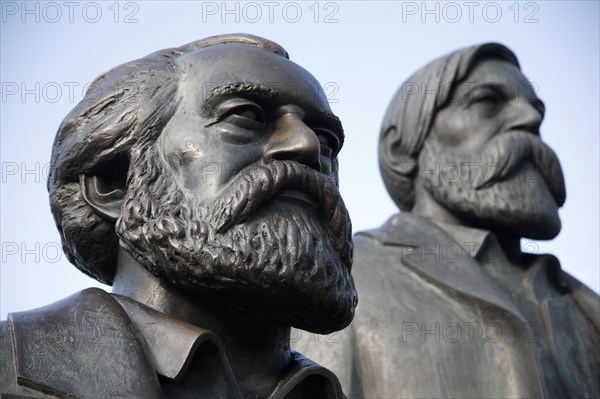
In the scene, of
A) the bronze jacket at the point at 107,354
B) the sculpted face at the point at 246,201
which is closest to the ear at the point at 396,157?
the sculpted face at the point at 246,201

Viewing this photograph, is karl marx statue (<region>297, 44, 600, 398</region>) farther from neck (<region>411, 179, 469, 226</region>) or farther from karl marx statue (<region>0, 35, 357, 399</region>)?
karl marx statue (<region>0, 35, 357, 399</region>)

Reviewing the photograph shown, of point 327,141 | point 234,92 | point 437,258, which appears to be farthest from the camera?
point 437,258

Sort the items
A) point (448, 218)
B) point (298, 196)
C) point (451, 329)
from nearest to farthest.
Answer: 1. point (298, 196)
2. point (451, 329)
3. point (448, 218)

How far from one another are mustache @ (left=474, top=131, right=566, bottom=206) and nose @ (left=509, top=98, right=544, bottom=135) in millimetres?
38

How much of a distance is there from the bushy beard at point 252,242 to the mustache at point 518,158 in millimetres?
3158

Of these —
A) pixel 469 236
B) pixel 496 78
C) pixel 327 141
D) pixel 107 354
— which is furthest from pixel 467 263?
pixel 107 354

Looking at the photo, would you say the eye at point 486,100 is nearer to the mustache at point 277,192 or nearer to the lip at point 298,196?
the mustache at point 277,192

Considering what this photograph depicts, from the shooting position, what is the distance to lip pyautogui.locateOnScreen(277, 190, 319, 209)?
4.61 m

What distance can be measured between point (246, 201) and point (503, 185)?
11.2 feet

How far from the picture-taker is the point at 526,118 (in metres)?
7.88

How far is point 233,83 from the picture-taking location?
473 centimetres

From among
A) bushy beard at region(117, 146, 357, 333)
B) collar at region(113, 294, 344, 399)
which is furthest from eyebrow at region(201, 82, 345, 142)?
collar at region(113, 294, 344, 399)

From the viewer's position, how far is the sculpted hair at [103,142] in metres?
4.75

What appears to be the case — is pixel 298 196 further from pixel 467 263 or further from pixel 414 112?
pixel 414 112
